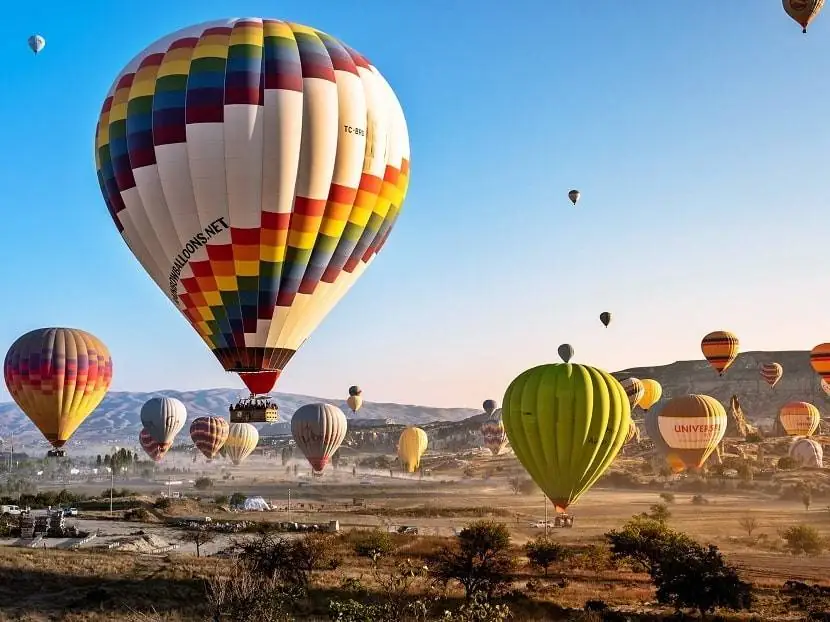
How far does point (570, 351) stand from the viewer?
50.2 metres

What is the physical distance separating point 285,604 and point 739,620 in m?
18.4

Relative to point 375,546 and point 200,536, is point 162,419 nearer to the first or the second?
point 200,536

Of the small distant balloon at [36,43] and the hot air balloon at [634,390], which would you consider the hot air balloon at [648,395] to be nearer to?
the hot air balloon at [634,390]

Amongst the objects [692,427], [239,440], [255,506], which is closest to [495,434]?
[239,440]

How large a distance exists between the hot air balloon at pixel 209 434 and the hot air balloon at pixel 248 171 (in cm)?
7965

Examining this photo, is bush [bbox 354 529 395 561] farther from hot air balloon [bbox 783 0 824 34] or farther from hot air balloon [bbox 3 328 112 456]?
hot air balloon [bbox 783 0 824 34]

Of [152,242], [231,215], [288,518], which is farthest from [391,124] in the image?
[288,518]

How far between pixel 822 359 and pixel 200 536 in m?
76.6

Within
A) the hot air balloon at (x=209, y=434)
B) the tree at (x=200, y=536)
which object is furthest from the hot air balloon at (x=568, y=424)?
the hot air balloon at (x=209, y=434)

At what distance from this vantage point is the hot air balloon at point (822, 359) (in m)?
95.1

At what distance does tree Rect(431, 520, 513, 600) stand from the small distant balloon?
40.9 m

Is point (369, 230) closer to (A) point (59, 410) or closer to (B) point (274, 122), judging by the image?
(B) point (274, 122)

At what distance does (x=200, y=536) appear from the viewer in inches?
2168

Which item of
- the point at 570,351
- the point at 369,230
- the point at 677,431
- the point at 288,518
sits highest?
the point at 369,230
